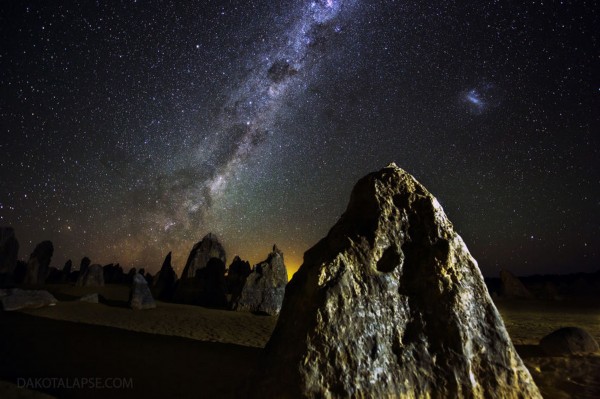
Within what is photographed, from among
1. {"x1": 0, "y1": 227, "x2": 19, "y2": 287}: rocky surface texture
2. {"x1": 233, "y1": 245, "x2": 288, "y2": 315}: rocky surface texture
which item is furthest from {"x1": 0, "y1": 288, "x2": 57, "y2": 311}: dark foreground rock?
{"x1": 0, "y1": 227, "x2": 19, "y2": 287}: rocky surface texture

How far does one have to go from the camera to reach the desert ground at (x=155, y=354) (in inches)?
189

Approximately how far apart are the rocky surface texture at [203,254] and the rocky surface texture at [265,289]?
4.02 m

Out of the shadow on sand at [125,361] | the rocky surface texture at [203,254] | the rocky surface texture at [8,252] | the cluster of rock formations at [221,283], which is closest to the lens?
the shadow on sand at [125,361]

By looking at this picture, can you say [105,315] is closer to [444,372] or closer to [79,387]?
[79,387]

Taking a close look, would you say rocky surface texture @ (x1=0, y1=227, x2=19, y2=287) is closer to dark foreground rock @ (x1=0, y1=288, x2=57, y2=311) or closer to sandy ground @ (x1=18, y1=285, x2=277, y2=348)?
dark foreground rock @ (x1=0, y1=288, x2=57, y2=311)

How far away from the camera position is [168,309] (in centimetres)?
1388

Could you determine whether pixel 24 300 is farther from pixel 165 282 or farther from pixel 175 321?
pixel 165 282

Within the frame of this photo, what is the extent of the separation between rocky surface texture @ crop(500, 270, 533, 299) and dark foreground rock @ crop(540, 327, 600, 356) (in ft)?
73.6

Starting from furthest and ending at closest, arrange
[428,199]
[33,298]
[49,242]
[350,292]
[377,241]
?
[49,242] → [33,298] → [428,199] → [377,241] → [350,292]

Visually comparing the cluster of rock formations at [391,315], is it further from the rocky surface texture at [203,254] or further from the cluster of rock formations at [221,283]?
the rocky surface texture at [203,254]

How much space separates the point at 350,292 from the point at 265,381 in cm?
116

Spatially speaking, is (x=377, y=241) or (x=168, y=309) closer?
(x=377, y=241)

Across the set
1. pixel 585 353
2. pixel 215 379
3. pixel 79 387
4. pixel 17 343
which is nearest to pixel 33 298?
pixel 17 343

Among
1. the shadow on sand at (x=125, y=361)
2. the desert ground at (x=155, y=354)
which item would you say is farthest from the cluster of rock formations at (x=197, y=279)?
the shadow on sand at (x=125, y=361)
